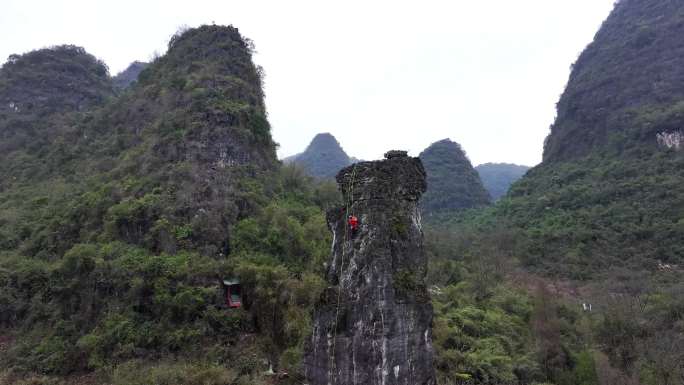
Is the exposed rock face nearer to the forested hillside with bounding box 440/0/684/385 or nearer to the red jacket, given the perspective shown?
the red jacket

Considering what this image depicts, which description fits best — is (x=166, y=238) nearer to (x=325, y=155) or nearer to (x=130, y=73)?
(x=325, y=155)

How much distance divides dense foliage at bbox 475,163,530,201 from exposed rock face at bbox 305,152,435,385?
75.1 meters

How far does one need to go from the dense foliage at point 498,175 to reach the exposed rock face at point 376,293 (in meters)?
75.1

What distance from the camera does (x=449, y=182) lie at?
47.8m

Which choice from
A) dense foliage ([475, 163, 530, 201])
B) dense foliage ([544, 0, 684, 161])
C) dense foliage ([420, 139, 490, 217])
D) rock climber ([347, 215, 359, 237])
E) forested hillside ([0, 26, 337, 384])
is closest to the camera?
rock climber ([347, 215, 359, 237])

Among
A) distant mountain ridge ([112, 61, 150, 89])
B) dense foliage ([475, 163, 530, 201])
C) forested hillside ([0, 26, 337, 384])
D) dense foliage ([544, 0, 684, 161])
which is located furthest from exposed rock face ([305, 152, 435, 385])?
dense foliage ([475, 163, 530, 201])

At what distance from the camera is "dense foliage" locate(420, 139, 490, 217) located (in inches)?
1797

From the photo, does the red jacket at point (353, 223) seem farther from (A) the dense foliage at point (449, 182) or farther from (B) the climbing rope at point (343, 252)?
(A) the dense foliage at point (449, 182)

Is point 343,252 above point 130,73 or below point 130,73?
below

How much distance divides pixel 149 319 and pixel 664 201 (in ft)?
85.7

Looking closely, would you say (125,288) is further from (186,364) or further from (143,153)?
(143,153)

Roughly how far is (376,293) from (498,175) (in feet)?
316

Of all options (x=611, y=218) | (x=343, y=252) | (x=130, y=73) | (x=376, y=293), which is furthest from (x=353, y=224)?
(x=130, y=73)

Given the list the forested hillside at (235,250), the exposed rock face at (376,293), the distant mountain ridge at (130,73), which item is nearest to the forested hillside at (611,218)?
the forested hillside at (235,250)
